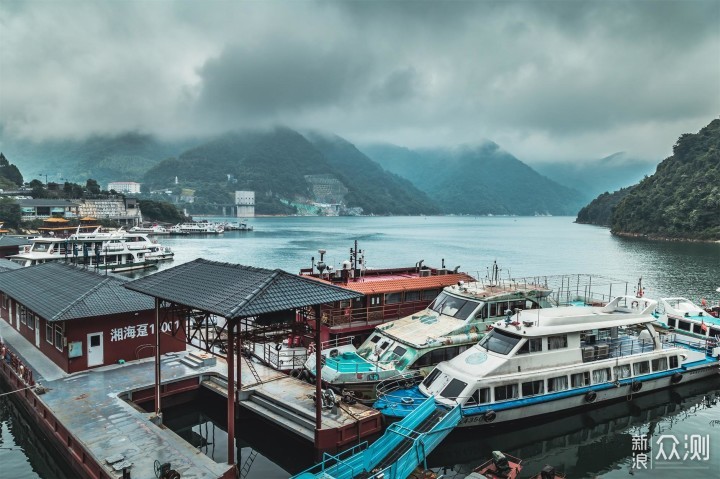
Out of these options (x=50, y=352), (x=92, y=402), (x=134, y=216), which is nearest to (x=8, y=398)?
(x=50, y=352)

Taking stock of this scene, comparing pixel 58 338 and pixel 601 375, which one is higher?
pixel 58 338

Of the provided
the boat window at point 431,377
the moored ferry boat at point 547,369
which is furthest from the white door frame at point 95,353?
the boat window at point 431,377

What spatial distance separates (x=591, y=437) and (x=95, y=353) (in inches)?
879

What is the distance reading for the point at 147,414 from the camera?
57.9 feet

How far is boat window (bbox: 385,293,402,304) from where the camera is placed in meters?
26.8

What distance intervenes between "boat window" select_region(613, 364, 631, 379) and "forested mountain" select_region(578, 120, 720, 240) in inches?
4629

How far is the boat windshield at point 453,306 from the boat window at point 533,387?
4731 millimetres

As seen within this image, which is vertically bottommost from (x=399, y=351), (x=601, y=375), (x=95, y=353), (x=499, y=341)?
(x=601, y=375)

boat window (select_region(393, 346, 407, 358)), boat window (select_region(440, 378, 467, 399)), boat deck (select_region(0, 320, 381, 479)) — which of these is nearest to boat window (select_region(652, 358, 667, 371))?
boat window (select_region(440, 378, 467, 399))

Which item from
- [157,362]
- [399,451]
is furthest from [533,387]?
[157,362]

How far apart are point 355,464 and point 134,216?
554 feet

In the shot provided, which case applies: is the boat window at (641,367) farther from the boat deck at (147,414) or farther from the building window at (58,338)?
the building window at (58,338)

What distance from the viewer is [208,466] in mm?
14273

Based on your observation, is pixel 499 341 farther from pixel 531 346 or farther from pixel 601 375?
pixel 601 375
